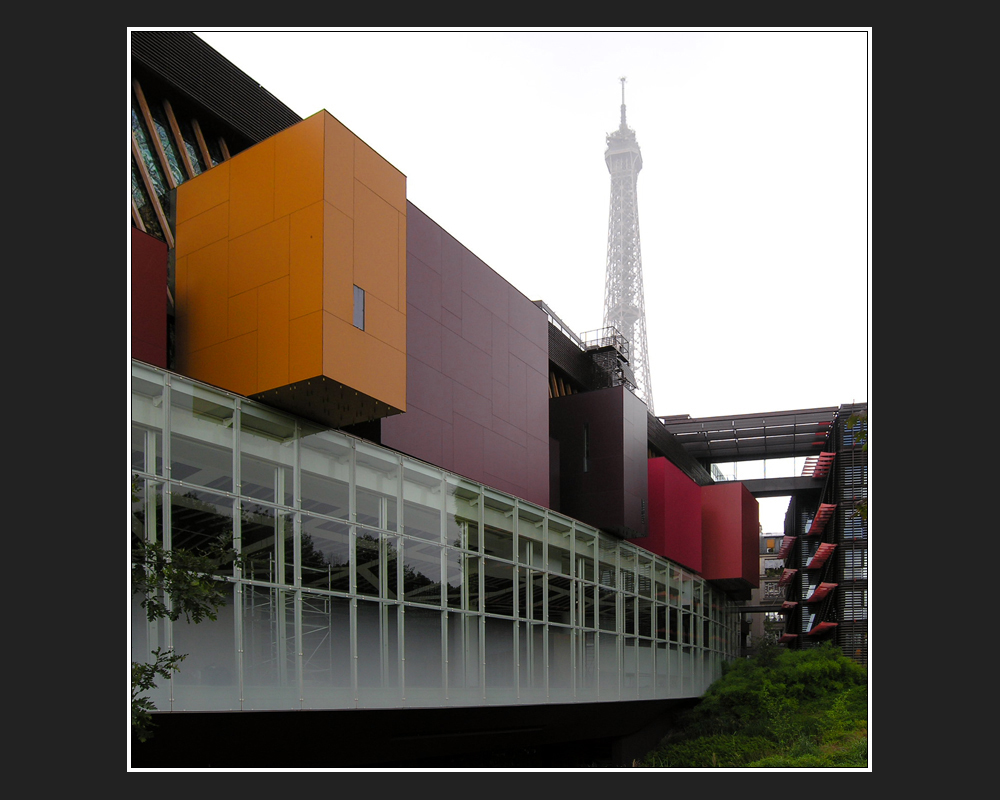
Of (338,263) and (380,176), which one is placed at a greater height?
(380,176)

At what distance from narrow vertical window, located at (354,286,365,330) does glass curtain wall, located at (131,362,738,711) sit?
7.83ft

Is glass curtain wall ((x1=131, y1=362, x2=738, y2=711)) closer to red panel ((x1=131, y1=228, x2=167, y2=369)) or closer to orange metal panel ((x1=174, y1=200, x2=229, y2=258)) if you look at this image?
red panel ((x1=131, y1=228, x2=167, y2=369))

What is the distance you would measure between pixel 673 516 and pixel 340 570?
27341 mm

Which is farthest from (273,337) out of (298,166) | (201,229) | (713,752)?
(713,752)

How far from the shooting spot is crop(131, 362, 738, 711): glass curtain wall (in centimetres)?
1773

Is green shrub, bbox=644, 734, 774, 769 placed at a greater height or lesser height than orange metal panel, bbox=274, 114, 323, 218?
lesser

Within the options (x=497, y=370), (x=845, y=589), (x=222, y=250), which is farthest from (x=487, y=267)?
(x=845, y=589)

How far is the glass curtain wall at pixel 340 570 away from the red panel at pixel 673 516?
36.9ft

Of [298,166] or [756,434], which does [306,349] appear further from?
[756,434]

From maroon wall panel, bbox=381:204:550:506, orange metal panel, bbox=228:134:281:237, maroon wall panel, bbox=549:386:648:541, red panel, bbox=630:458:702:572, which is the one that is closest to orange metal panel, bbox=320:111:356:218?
orange metal panel, bbox=228:134:281:237

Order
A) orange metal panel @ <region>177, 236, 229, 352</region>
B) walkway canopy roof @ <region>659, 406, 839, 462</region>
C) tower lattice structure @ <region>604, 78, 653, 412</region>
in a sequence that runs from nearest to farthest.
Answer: orange metal panel @ <region>177, 236, 229, 352</region>
walkway canopy roof @ <region>659, 406, 839, 462</region>
tower lattice structure @ <region>604, 78, 653, 412</region>

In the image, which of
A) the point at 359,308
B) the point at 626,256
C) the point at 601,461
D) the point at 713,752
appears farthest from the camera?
the point at 626,256

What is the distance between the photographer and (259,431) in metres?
20.2

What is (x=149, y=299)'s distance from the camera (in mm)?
20953
